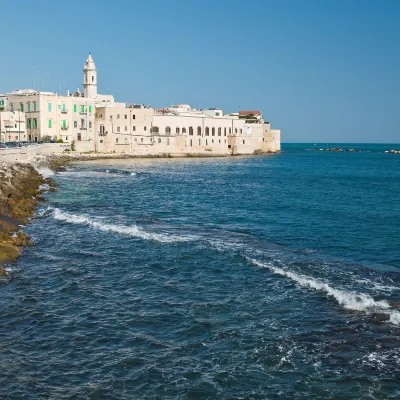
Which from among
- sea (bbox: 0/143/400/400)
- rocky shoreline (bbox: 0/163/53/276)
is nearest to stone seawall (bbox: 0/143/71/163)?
rocky shoreline (bbox: 0/163/53/276)

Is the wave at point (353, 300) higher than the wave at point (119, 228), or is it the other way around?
the wave at point (119, 228)

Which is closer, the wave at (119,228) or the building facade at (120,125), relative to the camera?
the wave at (119,228)

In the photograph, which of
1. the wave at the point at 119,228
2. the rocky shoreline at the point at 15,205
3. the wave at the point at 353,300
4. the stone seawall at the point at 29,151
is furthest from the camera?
the stone seawall at the point at 29,151

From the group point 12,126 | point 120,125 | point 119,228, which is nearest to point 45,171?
point 12,126

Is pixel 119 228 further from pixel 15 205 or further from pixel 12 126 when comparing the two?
pixel 12 126

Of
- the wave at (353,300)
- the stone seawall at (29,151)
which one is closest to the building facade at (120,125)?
the stone seawall at (29,151)

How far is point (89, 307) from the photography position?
48.0 feet

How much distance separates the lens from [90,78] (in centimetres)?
9062

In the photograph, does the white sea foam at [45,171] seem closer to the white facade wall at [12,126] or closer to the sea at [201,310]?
the white facade wall at [12,126]

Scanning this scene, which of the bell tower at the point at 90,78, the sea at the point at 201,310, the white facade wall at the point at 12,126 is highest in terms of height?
the bell tower at the point at 90,78

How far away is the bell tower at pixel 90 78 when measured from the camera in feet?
296

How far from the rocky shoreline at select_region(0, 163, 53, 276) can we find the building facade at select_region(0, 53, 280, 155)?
104 ft

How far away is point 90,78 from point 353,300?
82.0 meters

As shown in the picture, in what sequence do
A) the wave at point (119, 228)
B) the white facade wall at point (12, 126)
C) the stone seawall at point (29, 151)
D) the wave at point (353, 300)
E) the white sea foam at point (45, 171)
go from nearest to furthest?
the wave at point (353, 300) → the wave at point (119, 228) → the stone seawall at point (29, 151) → the white sea foam at point (45, 171) → the white facade wall at point (12, 126)
